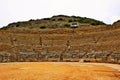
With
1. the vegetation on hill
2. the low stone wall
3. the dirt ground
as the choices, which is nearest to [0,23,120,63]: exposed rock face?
the low stone wall

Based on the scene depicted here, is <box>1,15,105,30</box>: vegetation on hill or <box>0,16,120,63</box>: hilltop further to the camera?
<box>1,15,105,30</box>: vegetation on hill

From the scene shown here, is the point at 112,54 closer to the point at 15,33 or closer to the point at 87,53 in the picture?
the point at 87,53

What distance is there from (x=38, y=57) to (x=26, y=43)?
754cm

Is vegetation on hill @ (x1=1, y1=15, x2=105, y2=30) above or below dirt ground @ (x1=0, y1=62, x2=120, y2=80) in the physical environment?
above

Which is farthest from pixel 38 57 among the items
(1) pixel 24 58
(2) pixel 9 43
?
(2) pixel 9 43

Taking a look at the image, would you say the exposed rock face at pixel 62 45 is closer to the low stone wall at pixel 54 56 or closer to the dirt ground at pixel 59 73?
the low stone wall at pixel 54 56

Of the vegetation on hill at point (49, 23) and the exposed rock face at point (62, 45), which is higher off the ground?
the vegetation on hill at point (49, 23)

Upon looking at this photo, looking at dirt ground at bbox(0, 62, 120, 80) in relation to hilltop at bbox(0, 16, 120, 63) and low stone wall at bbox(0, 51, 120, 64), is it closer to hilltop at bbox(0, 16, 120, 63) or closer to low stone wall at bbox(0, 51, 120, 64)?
hilltop at bbox(0, 16, 120, 63)

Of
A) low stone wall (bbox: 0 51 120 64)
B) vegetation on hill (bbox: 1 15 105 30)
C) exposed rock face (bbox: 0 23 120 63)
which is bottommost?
low stone wall (bbox: 0 51 120 64)

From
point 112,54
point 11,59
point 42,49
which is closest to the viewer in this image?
point 112,54

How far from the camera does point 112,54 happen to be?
59.5 meters

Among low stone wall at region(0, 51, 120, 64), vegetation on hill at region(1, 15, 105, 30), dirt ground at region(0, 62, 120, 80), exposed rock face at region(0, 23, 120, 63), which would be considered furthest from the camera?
vegetation on hill at region(1, 15, 105, 30)

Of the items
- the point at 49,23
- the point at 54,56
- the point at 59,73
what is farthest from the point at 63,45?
the point at 59,73

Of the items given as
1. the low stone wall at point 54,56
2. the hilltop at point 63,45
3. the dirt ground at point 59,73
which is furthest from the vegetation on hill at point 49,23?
the dirt ground at point 59,73
